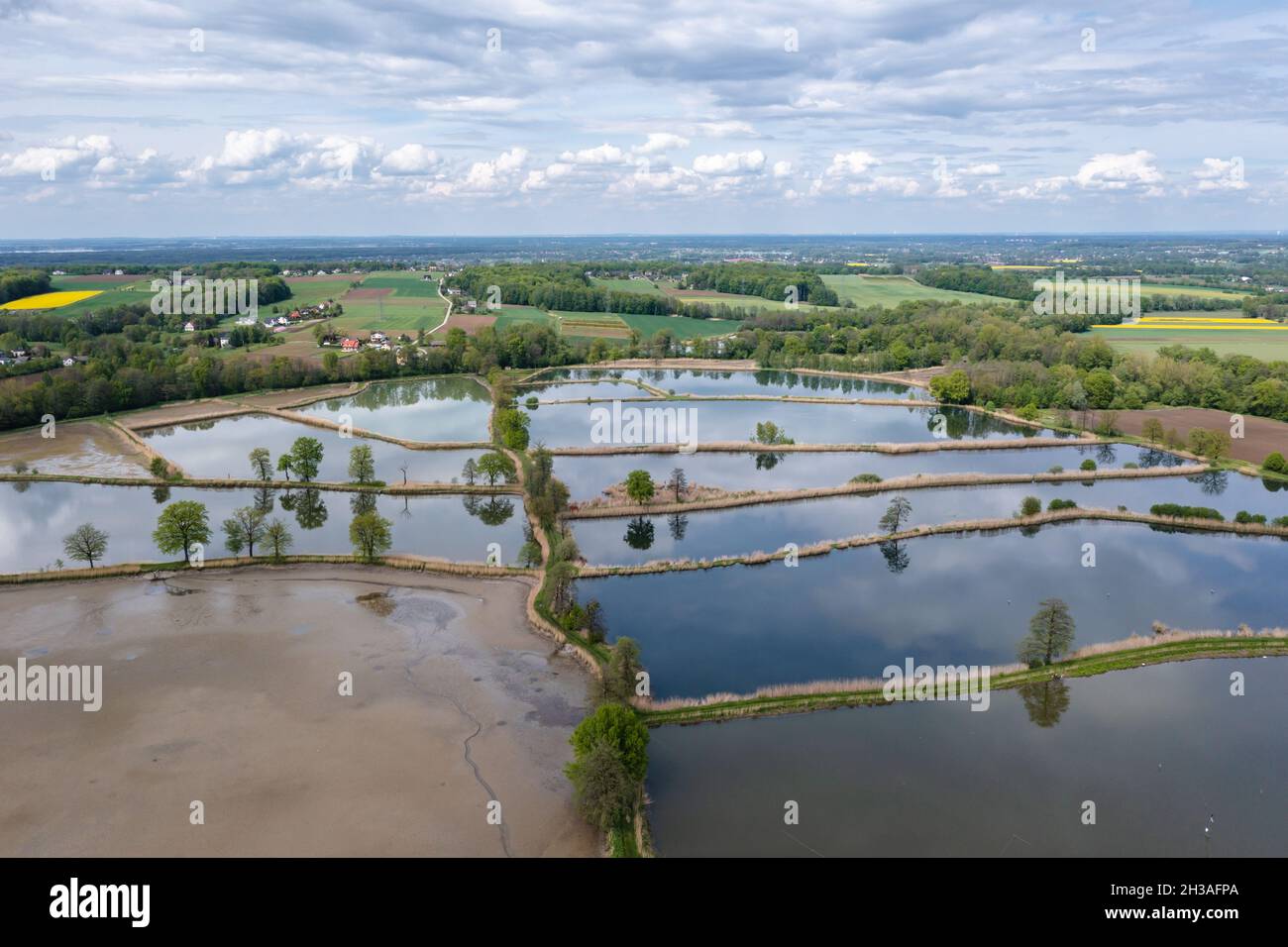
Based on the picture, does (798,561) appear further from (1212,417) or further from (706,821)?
(1212,417)

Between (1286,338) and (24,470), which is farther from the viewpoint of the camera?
(1286,338)

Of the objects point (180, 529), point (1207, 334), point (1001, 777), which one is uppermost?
point (1207, 334)

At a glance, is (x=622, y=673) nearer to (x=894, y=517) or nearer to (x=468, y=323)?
(x=894, y=517)

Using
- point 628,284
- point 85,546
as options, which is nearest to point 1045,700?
point 85,546

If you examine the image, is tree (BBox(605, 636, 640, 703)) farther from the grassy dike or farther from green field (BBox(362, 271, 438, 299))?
green field (BBox(362, 271, 438, 299))

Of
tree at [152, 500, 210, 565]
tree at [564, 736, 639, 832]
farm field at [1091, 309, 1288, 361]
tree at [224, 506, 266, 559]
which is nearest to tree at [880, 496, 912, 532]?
tree at [564, 736, 639, 832]

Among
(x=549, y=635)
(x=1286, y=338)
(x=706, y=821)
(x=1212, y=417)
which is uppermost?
(x=1286, y=338)
